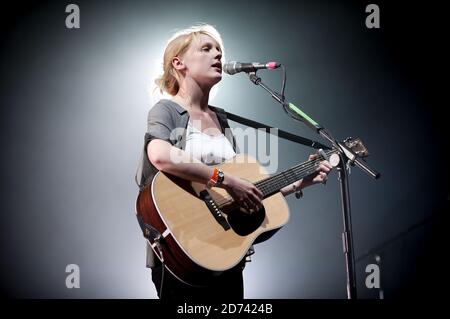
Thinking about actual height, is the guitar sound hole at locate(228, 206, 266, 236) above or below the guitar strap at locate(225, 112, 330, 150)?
below

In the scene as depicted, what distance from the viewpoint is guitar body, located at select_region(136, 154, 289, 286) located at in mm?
1622

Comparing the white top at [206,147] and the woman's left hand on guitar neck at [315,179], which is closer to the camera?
the white top at [206,147]

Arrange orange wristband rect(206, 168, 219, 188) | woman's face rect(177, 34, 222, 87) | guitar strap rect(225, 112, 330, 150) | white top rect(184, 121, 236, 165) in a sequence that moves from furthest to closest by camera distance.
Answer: guitar strap rect(225, 112, 330, 150) < woman's face rect(177, 34, 222, 87) < white top rect(184, 121, 236, 165) < orange wristband rect(206, 168, 219, 188)

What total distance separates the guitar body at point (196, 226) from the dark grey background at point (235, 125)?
3.35ft

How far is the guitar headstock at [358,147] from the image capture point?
2.16 metres

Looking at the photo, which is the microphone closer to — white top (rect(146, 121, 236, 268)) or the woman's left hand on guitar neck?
white top (rect(146, 121, 236, 268))

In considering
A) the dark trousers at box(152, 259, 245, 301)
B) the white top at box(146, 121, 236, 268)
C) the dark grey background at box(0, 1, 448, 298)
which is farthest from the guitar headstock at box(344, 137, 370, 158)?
the dark trousers at box(152, 259, 245, 301)

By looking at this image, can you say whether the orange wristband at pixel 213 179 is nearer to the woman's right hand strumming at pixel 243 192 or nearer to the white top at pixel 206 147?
the woman's right hand strumming at pixel 243 192

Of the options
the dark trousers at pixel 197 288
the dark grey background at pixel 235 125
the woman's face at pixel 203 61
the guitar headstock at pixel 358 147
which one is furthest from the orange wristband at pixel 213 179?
the dark grey background at pixel 235 125

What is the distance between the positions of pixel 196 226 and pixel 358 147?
3.10 feet

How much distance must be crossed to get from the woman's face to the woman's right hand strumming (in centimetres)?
51
